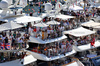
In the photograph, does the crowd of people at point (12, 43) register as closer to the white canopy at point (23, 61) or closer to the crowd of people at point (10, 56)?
the crowd of people at point (10, 56)

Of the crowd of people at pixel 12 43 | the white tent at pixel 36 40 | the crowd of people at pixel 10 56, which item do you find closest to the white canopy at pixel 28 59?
the crowd of people at pixel 10 56

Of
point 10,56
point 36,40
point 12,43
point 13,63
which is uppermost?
point 12,43

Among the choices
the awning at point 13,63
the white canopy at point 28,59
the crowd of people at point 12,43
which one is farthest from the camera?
the white canopy at point 28,59

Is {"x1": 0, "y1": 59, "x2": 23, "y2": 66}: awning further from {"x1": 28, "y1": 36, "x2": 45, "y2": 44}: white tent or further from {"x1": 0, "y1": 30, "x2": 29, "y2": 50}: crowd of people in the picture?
{"x1": 28, "y1": 36, "x2": 45, "y2": 44}: white tent

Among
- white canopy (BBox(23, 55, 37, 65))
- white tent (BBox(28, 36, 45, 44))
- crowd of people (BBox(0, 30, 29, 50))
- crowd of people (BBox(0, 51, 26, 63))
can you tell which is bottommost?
white canopy (BBox(23, 55, 37, 65))

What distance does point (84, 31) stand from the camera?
1316 inches

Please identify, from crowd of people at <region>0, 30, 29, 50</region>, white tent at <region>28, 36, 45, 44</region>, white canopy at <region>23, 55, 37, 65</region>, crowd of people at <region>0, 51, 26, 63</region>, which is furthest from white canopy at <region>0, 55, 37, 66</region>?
white tent at <region>28, 36, 45, 44</region>

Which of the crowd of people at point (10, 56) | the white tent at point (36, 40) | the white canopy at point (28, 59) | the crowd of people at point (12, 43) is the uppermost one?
the crowd of people at point (12, 43)

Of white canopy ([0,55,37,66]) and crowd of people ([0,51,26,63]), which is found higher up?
crowd of people ([0,51,26,63])

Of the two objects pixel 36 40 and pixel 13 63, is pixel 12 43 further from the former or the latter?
pixel 36 40

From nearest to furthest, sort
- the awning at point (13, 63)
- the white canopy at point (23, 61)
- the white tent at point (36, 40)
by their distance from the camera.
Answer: the awning at point (13, 63), the white canopy at point (23, 61), the white tent at point (36, 40)

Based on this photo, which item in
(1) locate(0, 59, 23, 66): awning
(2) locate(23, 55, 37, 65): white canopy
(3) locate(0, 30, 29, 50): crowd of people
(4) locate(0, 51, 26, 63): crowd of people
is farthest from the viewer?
(2) locate(23, 55, 37, 65): white canopy

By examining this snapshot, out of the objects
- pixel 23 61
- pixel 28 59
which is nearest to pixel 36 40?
pixel 28 59

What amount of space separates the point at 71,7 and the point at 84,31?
9.22 meters
